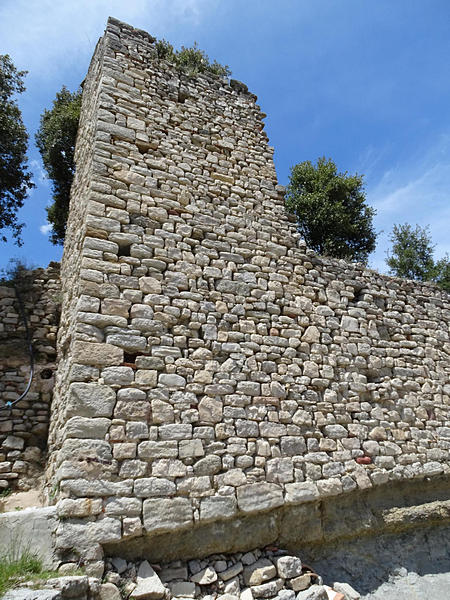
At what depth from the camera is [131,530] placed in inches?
154

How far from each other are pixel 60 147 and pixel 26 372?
6.77 m

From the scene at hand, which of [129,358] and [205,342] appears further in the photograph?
[205,342]

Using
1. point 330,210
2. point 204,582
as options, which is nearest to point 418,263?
point 330,210

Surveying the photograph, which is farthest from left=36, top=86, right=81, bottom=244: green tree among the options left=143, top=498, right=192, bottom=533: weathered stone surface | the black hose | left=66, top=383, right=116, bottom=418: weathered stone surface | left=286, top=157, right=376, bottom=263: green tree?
left=143, top=498, right=192, bottom=533: weathered stone surface

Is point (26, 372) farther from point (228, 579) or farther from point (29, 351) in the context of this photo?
point (228, 579)

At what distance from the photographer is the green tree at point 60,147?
415 inches

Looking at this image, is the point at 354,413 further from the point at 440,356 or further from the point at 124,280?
the point at 124,280

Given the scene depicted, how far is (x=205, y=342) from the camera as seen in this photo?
5.12m

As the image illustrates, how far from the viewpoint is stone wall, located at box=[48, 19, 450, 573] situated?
425 cm

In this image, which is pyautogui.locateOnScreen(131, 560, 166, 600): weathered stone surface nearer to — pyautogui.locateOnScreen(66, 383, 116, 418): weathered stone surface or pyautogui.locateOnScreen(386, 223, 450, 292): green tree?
pyautogui.locateOnScreen(66, 383, 116, 418): weathered stone surface

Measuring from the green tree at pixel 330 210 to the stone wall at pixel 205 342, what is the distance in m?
5.57

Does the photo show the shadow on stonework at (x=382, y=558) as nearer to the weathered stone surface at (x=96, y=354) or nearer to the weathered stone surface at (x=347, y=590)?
the weathered stone surface at (x=347, y=590)

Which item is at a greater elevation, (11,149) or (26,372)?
(11,149)

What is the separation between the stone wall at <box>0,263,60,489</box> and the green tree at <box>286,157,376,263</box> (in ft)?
27.0
